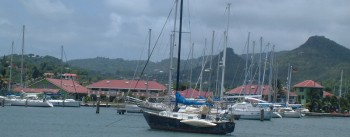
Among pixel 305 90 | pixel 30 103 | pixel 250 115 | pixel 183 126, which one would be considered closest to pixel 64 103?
pixel 30 103

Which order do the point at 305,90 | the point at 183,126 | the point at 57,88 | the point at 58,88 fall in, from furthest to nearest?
1. the point at 305,90
2. the point at 58,88
3. the point at 57,88
4. the point at 183,126

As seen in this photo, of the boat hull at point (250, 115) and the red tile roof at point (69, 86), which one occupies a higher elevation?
the red tile roof at point (69, 86)

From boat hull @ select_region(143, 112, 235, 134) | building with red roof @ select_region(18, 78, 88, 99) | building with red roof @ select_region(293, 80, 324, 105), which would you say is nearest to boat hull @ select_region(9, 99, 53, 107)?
building with red roof @ select_region(18, 78, 88, 99)

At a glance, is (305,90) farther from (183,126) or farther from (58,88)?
(183,126)

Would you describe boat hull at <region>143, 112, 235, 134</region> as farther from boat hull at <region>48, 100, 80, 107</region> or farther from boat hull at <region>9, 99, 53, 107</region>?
boat hull at <region>48, 100, 80, 107</region>

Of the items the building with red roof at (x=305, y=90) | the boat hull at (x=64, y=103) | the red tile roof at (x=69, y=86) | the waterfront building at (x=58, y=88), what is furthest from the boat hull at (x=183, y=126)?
the building with red roof at (x=305, y=90)

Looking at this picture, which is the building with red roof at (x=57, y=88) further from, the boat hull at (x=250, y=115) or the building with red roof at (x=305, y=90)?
the boat hull at (x=250, y=115)

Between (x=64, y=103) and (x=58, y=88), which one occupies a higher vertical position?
(x=58, y=88)

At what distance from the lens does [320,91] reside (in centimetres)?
16338

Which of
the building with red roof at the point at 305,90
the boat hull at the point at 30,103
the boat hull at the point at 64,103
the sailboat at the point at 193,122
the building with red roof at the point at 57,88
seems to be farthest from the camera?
the building with red roof at the point at 305,90

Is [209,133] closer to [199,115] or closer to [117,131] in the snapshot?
[199,115]

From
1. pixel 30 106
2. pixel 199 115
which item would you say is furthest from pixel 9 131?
pixel 30 106

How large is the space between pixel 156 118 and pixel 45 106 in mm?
68373

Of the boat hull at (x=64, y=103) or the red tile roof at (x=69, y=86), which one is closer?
the boat hull at (x=64, y=103)
